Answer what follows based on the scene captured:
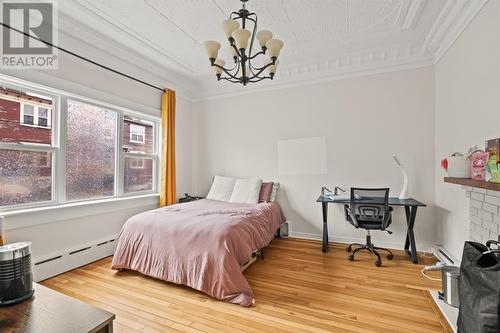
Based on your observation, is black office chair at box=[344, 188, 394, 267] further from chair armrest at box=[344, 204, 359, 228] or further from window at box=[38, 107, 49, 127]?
window at box=[38, 107, 49, 127]

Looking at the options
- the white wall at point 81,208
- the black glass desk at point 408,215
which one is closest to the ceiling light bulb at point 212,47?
the white wall at point 81,208

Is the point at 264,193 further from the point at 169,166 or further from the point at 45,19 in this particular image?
the point at 45,19

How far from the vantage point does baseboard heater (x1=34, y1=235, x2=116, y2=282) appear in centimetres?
238

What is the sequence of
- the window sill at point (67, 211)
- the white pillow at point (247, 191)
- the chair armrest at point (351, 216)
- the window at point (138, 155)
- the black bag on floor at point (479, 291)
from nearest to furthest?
the black bag on floor at point (479, 291) → the window sill at point (67, 211) → the chair armrest at point (351, 216) → the window at point (138, 155) → the white pillow at point (247, 191)

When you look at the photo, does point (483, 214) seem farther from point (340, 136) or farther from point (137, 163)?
point (137, 163)

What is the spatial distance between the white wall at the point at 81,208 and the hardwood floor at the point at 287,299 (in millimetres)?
385

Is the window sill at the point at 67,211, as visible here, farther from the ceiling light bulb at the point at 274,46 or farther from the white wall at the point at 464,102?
the white wall at the point at 464,102

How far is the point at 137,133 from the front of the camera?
12.1 feet

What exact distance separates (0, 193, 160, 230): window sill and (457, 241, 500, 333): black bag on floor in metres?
3.53

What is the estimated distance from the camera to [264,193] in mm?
3705

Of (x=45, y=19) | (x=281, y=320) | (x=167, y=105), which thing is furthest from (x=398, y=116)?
(x=45, y=19)

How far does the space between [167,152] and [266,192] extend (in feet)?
5.70

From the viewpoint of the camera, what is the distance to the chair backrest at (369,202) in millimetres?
2736

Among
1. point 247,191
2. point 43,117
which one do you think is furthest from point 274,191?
point 43,117
